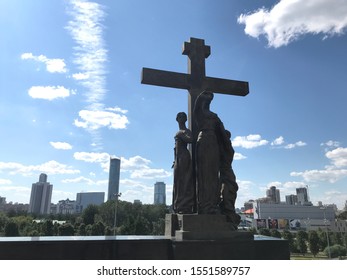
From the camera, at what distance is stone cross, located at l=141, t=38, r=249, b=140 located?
6803mm

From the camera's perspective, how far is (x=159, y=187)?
529 feet

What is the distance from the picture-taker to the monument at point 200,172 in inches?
219

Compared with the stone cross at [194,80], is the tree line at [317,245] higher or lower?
lower

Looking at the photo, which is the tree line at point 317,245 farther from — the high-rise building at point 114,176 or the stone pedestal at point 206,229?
the high-rise building at point 114,176

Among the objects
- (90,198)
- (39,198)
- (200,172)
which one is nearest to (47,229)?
(200,172)

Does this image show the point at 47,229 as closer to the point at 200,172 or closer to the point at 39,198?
the point at 200,172

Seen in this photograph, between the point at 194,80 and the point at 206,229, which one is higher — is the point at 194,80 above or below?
above

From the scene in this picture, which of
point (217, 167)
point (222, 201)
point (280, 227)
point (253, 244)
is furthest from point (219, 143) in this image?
point (280, 227)

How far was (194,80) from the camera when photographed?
23.4 feet

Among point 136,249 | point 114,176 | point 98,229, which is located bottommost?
point 98,229

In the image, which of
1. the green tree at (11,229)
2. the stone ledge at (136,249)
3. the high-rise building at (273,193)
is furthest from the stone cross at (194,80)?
the high-rise building at (273,193)

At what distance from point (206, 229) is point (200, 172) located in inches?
46.6

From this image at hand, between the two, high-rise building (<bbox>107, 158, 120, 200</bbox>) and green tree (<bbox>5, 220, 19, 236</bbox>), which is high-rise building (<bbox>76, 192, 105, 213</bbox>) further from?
green tree (<bbox>5, 220, 19, 236</bbox>)

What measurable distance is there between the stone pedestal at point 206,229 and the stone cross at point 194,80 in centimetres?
163
